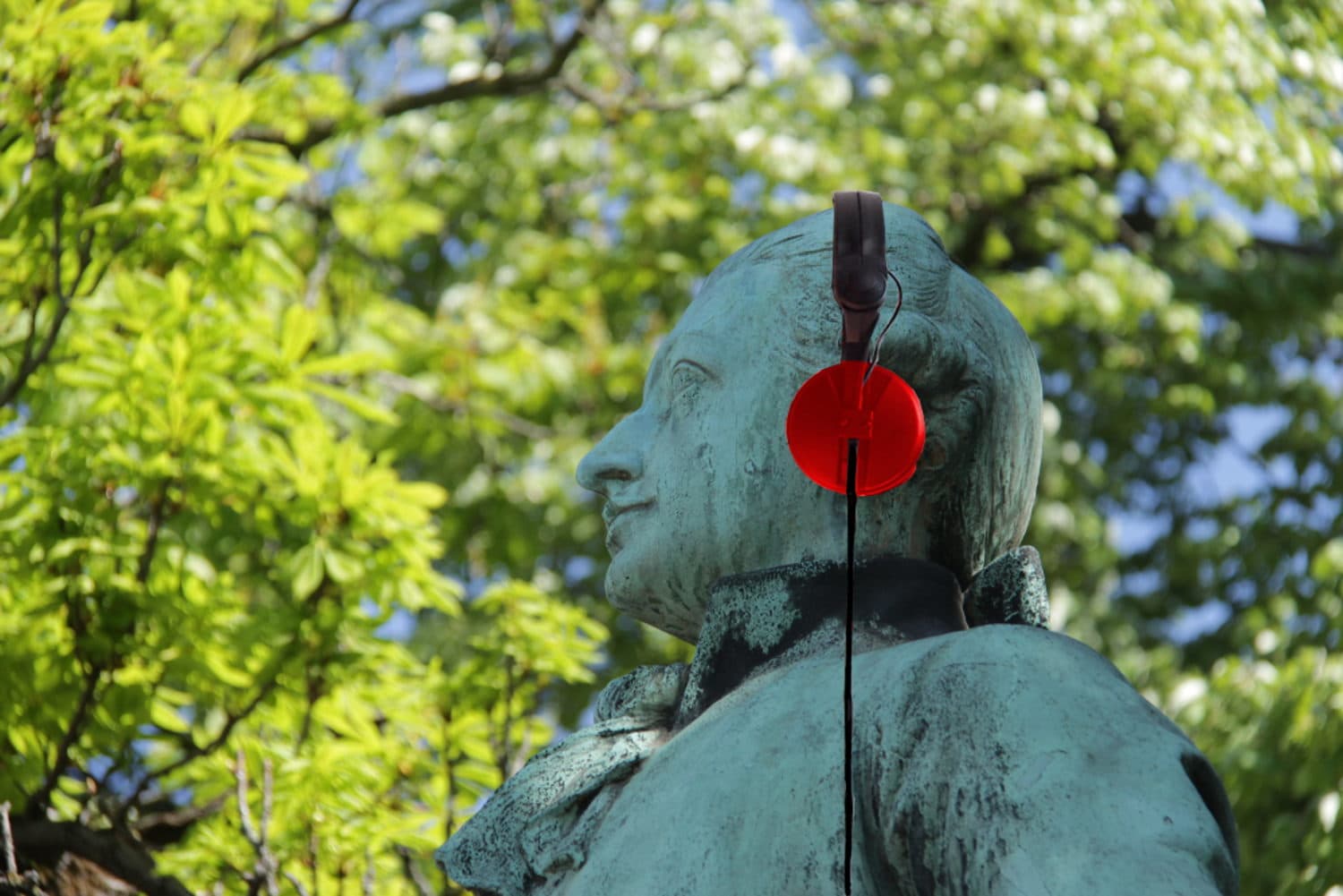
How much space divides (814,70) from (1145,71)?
5.11 feet

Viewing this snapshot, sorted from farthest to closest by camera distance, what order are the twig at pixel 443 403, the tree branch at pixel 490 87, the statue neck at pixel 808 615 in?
1. the tree branch at pixel 490 87
2. the twig at pixel 443 403
3. the statue neck at pixel 808 615

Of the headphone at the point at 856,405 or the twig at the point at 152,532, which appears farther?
the twig at the point at 152,532

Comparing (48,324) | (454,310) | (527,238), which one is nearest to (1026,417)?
(48,324)

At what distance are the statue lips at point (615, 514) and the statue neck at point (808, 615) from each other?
161 millimetres

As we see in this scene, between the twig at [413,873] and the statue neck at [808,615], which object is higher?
the statue neck at [808,615]

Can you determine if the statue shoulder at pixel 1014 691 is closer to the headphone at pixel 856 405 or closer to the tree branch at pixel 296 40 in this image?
the headphone at pixel 856 405

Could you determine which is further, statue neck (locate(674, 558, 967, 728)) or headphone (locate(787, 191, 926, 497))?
statue neck (locate(674, 558, 967, 728))

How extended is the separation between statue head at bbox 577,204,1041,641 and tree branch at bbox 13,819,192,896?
1.88 metres

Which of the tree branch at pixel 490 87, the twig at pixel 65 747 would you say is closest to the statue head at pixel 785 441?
the twig at pixel 65 747

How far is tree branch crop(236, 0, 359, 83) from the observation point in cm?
621

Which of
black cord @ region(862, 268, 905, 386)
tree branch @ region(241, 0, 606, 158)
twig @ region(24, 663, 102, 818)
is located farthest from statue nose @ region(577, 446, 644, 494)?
tree branch @ region(241, 0, 606, 158)

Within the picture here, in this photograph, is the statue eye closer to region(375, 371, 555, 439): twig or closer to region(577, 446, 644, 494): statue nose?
region(577, 446, 644, 494): statue nose

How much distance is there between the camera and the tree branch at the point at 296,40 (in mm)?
6211

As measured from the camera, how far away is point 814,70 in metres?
8.48
